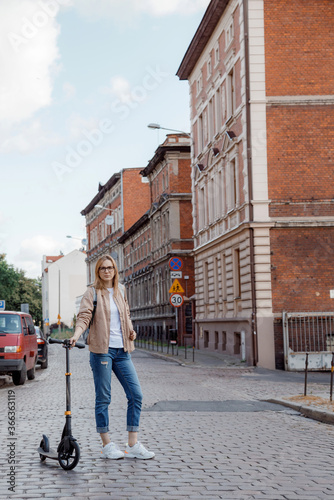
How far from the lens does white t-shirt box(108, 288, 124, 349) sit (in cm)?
750

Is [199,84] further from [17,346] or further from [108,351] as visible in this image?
[108,351]

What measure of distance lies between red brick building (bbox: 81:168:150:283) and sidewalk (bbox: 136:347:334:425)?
33.2 meters

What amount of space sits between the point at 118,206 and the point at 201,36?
38.7 meters

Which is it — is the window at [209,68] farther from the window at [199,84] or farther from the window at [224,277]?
the window at [224,277]

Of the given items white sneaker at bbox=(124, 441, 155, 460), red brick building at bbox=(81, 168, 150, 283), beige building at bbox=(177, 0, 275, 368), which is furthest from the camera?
red brick building at bbox=(81, 168, 150, 283)

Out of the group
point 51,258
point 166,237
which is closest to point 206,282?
point 166,237

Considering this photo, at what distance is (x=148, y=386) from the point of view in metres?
17.4

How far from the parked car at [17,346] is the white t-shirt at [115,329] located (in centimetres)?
1046

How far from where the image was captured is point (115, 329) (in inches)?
298

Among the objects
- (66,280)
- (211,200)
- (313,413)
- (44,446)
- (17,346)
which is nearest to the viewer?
(44,446)

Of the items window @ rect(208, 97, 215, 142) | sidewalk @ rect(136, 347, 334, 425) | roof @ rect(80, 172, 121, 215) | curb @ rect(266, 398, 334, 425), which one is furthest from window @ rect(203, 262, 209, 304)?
roof @ rect(80, 172, 121, 215)

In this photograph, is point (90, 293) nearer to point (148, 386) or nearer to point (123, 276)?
point (148, 386)

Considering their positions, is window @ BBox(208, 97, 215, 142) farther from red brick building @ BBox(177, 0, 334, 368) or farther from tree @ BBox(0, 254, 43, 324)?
tree @ BBox(0, 254, 43, 324)

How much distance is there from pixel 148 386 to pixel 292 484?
11.1 meters
